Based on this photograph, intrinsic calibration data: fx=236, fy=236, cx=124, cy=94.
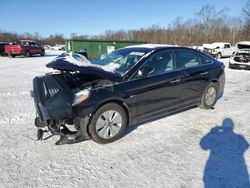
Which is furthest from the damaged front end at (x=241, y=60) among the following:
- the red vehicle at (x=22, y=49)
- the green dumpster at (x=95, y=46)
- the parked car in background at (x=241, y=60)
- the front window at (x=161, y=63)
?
the red vehicle at (x=22, y=49)

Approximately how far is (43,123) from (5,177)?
980mm

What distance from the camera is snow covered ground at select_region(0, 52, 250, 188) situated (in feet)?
9.58

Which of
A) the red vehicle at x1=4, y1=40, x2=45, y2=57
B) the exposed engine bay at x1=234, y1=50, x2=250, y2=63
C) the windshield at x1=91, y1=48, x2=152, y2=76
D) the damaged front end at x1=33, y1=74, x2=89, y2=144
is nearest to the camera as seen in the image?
the damaged front end at x1=33, y1=74, x2=89, y2=144

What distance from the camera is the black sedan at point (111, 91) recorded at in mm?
3621

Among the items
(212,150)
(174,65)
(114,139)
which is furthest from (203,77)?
(114,139)

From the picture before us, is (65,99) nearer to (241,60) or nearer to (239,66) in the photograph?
(239,66)

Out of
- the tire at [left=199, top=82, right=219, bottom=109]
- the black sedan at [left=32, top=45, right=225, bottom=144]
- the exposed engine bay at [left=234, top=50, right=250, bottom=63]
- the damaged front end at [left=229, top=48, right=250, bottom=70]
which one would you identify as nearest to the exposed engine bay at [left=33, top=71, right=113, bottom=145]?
the black sedan at [left=32, top=45, right=225, bottom=144]

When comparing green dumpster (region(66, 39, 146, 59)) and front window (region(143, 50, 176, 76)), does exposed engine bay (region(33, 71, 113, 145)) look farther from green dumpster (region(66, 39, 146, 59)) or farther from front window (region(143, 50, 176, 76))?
green dumpster (region(66, 39, 146, 59))

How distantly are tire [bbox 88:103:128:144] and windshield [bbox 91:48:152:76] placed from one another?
0.67 m

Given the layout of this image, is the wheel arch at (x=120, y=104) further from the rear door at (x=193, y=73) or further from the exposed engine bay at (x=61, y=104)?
the rear door at (x=193, y=73)

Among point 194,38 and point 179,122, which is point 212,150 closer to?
point 179,122

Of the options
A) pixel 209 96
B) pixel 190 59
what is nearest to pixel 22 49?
pixel 190 59

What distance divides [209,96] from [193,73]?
Answer: 3.00ft

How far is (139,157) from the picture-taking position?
3471 mm
